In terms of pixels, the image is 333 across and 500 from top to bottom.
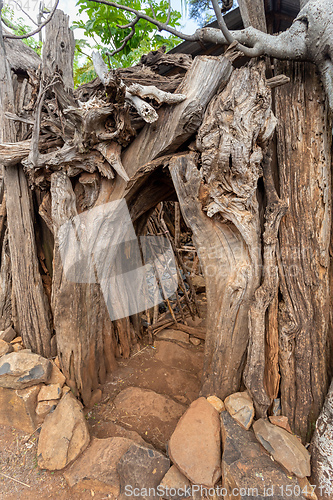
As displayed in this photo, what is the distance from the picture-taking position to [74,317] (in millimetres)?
2406

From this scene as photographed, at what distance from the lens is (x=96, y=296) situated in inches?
104

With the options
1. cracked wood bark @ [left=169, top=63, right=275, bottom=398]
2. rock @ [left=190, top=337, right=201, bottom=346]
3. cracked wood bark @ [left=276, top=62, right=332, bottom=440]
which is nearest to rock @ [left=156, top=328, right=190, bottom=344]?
rock @ [left=190, top=337, right=201, bottom=346]

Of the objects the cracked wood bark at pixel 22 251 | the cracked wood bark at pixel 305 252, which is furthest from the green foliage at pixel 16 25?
the cracked wood bark at pixel 305 252

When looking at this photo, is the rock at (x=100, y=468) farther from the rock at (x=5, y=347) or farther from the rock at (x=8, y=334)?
the rock at (x=8, y=334)

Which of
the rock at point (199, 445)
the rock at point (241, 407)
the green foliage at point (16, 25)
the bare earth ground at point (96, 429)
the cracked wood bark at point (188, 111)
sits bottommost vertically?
the bare earth ground at point (96, 429)

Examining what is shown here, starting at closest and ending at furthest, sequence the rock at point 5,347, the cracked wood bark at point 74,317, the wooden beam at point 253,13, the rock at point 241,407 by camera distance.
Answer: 1. the rock at point 241,407
2. the wooden beam at point 253,13
3. the cracked wood bark at point 74,317
4. the rock at point 5,347

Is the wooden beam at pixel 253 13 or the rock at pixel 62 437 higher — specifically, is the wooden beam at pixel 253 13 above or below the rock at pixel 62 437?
above

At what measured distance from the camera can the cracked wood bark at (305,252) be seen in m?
1.87

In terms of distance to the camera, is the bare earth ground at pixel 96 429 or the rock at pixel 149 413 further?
the rock at pixel 149 413

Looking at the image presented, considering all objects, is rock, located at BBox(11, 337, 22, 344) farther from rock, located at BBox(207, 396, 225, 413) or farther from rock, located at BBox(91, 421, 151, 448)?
rock, located at BBox(207, 396, 225, 413)

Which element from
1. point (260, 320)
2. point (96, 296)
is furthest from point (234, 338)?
point (96, 296)

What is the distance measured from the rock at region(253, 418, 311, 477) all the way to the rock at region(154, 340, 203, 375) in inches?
55.4

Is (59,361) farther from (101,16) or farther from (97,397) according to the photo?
(101,16)

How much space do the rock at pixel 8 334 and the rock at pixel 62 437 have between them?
103 centimetres
